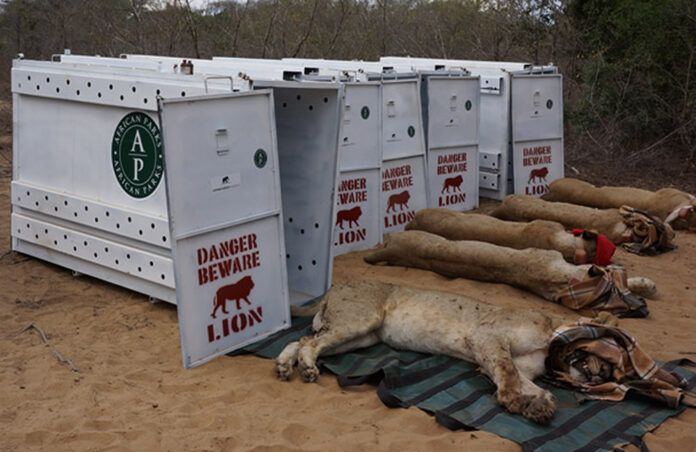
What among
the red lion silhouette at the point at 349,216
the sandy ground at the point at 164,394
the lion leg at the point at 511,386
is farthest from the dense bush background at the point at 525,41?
the lion leg at the point at 511,386

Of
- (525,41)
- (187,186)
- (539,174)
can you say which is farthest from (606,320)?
(525,41)

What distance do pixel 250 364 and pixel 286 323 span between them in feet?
2.09

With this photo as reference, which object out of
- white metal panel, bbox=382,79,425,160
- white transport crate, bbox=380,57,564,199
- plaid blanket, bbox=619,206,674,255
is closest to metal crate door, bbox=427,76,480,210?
white metal panel, bbox=382,79,425,160

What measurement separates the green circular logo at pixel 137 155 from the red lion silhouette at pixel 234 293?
1.13 meters

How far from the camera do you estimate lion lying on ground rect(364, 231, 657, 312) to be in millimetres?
6444

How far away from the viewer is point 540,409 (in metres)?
4.28

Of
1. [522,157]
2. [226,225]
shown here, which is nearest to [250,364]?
[226,225]

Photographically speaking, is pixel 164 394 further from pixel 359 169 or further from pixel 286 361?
pixel 359 169

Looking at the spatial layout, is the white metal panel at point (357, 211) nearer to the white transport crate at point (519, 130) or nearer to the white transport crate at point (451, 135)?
the white transport crate at point (451, 135)

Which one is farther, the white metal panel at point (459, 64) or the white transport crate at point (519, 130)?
the white metal panel at point (459, 64)

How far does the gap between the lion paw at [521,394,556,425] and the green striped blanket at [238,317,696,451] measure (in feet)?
0.13

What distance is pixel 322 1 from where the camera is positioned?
63.1ft

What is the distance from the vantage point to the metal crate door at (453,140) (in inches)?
367

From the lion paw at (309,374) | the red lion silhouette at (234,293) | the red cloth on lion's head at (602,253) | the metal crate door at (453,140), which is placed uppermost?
the metal crate door at (453,140)
